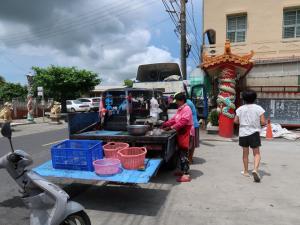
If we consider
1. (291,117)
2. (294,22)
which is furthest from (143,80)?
(294,22)

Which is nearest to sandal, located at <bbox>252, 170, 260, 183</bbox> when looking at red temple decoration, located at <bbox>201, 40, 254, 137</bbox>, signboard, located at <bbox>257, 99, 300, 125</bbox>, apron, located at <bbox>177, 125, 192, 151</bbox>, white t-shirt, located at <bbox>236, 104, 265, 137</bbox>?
white t-shirt, located at <bbox>236, 104, 265, 137</bbox>

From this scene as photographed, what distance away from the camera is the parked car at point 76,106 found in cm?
3003

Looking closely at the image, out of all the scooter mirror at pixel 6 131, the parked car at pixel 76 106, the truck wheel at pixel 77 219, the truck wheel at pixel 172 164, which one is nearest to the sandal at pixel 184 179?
the truck wheel at pixel 172 164

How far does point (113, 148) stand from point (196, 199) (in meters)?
1.72

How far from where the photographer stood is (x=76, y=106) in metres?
30.2

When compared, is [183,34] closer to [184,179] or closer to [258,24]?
[258,24]

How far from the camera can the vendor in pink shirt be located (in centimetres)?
564

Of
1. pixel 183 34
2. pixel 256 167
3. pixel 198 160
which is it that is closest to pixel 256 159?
pixel 256 167

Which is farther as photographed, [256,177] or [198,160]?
[198,160]

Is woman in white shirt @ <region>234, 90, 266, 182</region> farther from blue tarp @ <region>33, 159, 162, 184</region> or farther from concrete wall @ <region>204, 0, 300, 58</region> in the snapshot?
concrete wall @ <region>204, 0, 300, 58</region>

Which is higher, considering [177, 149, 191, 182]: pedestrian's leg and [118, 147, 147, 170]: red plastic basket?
[118, 147, 147, 170]: red plastic basket

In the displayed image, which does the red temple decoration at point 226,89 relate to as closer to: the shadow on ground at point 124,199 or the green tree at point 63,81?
the shadow on ground at point 124,199

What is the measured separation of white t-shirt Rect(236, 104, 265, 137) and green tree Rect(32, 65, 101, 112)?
2103cm

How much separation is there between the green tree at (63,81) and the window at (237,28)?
46.0 feet
